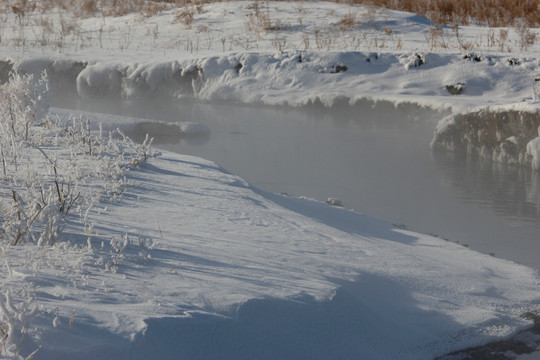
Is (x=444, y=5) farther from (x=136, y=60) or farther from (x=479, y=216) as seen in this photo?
(x=479, y=216)

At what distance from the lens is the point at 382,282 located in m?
3.36

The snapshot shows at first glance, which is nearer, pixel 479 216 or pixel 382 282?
pixel 382 282

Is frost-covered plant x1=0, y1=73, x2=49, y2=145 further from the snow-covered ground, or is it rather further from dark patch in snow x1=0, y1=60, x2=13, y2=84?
dark patch in snow x1=0, y1=60, x2=13, y2=84

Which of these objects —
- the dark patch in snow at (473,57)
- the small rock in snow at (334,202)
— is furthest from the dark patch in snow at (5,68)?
the small rock in snow at (334,202)

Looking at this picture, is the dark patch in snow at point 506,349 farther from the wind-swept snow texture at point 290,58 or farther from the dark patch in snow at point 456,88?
the dark patch in snow at point 456,88

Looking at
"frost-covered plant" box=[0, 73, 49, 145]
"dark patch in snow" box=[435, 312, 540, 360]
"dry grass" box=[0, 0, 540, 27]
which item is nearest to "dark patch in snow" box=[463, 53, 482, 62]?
"dry grass" box=[0, 0, 540, 27]

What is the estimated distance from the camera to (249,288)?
281 centimetres

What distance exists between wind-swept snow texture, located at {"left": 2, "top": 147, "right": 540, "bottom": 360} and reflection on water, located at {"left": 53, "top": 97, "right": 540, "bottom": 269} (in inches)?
47.5

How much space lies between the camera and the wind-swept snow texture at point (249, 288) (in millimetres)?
2328

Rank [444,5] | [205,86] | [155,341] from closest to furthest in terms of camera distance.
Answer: [155,341], [205,86], [444,5]

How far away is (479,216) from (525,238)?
2.24 feet

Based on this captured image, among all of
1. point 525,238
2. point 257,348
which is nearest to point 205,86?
point 525,238

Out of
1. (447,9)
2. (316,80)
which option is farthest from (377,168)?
(447,9)

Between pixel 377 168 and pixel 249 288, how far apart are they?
15.9 ft
